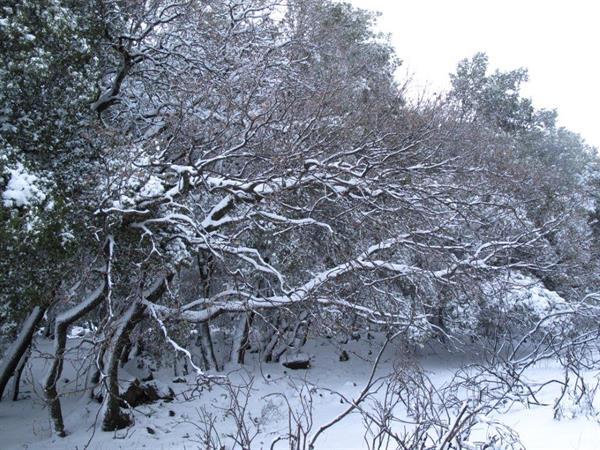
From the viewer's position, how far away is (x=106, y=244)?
287 inches

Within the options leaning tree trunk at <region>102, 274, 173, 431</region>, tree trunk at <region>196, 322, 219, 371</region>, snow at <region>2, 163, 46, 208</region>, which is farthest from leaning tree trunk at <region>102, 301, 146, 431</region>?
tree trunk at <region>196, 322, 219, 371</region>

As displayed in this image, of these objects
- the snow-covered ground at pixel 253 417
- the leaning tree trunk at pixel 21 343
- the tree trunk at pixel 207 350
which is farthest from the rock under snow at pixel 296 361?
the leaning tree trunk at pixel 21 343

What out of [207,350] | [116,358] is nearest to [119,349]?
[116,358]

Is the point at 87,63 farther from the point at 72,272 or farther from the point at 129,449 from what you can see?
the point at 129,449

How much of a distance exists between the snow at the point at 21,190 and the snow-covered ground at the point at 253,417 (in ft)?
6.76

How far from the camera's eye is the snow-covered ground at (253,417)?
15.3 feet

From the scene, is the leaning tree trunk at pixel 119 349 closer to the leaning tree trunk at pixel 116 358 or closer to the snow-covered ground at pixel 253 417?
the leaning tree trunk at pixel 116 358

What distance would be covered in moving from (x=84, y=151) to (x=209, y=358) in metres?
7.24

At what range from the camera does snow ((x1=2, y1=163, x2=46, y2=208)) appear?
19.0 ft

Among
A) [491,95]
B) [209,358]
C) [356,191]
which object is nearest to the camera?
[356,191]

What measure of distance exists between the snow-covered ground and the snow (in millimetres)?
2062

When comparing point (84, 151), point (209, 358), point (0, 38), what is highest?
point (0, 38)

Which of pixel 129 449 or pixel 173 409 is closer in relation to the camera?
pixel 129 449

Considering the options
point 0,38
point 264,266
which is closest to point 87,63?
point 0,38
